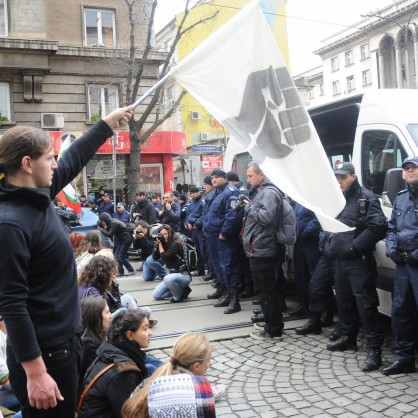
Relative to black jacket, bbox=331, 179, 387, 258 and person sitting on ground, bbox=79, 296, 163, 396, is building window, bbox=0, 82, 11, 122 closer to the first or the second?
black jacket, bbox=331, 179, 387, 258

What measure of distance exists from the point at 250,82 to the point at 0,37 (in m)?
20.5

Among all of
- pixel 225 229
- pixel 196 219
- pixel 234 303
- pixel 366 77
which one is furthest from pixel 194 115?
pixel 234 303

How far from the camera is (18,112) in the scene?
22.5 meters

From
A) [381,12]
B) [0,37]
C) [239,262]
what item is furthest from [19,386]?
[381,12]

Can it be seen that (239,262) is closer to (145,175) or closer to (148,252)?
(148,252)

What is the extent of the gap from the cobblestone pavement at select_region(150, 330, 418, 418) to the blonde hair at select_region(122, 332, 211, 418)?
164 cm

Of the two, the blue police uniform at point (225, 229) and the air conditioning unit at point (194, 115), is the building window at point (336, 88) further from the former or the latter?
the blue police uniform at point (225, 229)

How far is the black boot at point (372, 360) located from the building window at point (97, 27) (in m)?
22.0

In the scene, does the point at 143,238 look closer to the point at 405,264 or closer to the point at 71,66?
the point at 405,264

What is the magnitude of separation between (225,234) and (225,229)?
7cm

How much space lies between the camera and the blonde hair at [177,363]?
2.61 meters

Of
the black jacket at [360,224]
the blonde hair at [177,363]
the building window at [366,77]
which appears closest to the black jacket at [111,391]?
the blonde hair at [177,363]

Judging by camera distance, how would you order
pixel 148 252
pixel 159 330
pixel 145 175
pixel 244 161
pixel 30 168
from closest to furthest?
1. pixel 30 168
2. pixel 159 330
3. pixel 244 161
4. pixel 148 252
5. pixel 145 175

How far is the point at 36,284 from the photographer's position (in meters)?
2.31
